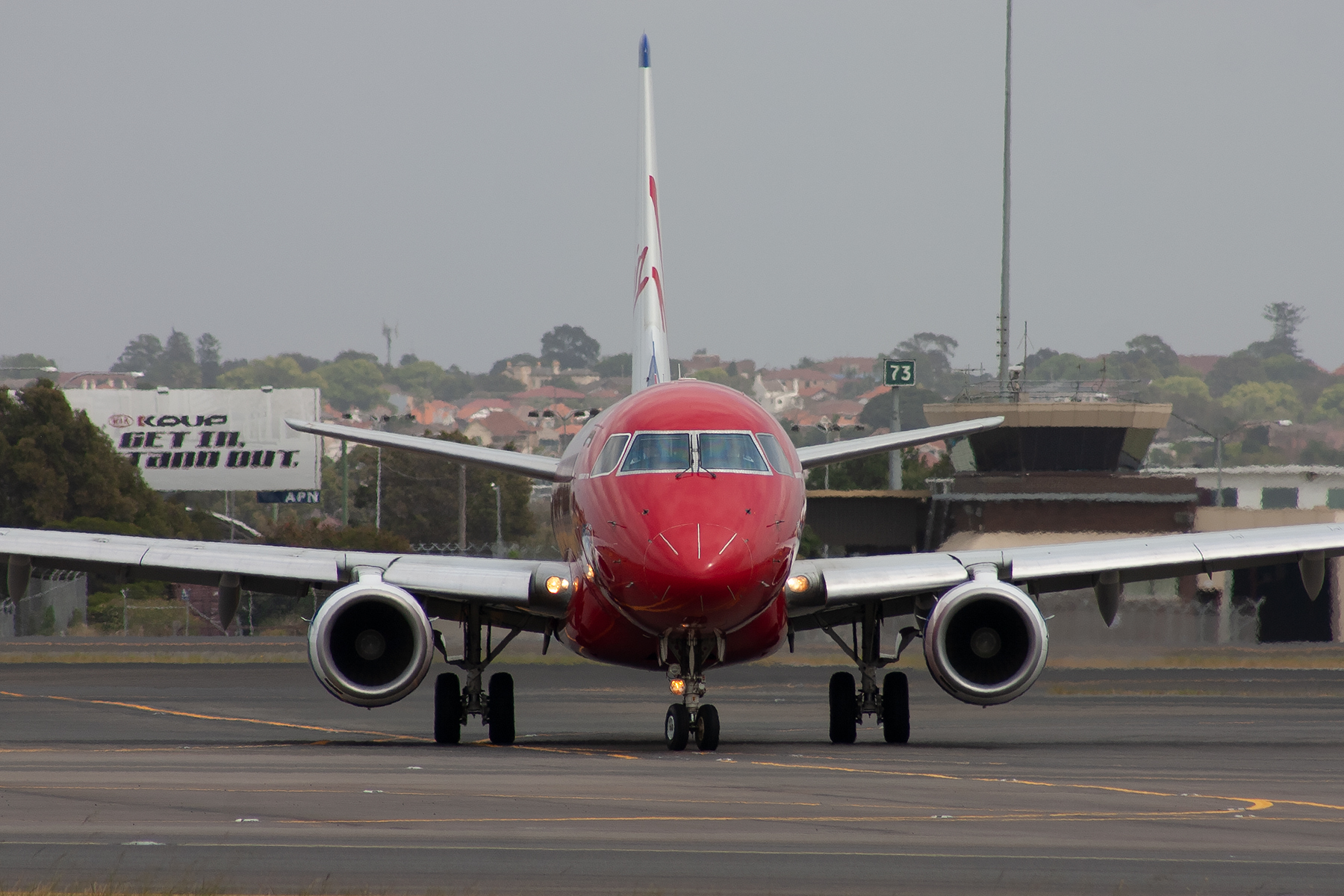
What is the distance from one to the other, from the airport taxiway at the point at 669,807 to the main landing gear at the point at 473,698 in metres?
0.34

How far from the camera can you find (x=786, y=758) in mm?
18016

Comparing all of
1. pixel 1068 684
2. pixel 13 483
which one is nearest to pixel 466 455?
pixel 1068 684

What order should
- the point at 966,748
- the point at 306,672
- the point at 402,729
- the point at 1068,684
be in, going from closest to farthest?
the point at 966,748
the point at 402,729
the point at 1068,684
the point at 306,672

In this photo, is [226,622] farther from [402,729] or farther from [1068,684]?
[1068,684]

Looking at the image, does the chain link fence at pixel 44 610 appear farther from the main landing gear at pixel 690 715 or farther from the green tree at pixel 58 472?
the main landing gear at pixel 690 715

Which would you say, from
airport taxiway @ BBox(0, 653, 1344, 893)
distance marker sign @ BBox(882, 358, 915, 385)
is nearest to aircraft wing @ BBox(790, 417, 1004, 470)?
airport taxiway @ BBox(0, 653, 1344, 893)

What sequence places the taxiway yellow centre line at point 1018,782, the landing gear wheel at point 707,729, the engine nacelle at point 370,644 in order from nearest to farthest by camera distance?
the taxiway yellow centre line at point 1018,782, the landing gear wheel at point 707,729, the engine nacelle at point 370,644

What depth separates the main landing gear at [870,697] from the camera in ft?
71.0

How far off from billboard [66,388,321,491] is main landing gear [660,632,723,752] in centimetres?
7834

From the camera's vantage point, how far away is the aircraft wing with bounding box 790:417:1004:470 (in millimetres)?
22406

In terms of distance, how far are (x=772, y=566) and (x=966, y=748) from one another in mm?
3913

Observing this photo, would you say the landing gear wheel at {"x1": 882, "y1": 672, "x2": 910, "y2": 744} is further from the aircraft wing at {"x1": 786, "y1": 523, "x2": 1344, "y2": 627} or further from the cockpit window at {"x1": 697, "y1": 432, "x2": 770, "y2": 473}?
the cockpit window at {"x1": 697, "y1": 432, "x2": 770, "y2": 473}

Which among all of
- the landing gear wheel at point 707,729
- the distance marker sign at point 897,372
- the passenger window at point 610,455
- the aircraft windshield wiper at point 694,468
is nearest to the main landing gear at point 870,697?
the landing gear wheel at point 707,729

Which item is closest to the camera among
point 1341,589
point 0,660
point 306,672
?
point 306,672
